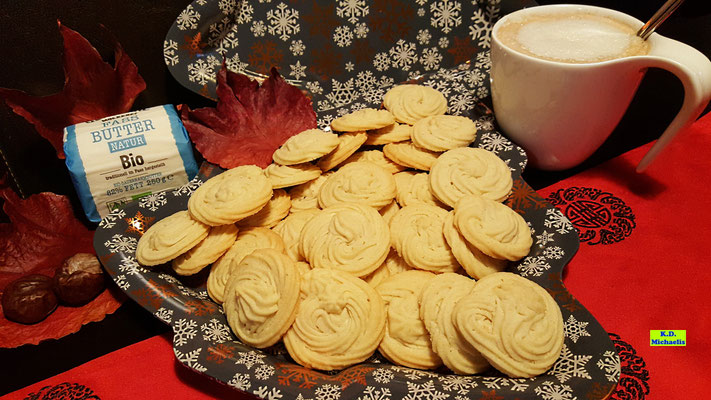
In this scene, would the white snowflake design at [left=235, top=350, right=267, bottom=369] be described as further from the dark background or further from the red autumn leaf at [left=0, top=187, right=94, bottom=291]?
the dark background

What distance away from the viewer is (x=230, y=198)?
4.11 ft

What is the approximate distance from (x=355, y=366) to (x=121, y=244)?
2.29 feet

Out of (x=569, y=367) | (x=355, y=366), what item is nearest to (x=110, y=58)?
(x=355, y=366)

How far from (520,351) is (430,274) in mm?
292

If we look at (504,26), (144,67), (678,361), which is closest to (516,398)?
(678,361)

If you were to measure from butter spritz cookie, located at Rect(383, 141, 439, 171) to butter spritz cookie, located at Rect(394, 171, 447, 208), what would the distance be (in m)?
0.03

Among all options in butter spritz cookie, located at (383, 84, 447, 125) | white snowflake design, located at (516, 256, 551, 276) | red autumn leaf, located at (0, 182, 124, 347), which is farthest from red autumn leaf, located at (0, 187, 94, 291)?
white snowflake design, located at (516, 256, 551, 276)

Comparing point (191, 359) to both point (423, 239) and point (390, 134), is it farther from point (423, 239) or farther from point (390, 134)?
point (390, 134)

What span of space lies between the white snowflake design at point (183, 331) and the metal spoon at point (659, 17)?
4.60ft

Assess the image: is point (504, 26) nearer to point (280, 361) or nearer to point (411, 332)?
point (411, 332)

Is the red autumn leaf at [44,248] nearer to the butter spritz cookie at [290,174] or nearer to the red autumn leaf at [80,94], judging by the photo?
the red autumn leaf at [80,94]

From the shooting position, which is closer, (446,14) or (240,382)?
(240,382)

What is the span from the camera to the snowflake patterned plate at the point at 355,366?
98 cm

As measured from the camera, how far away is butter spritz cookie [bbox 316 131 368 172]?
1451mm
